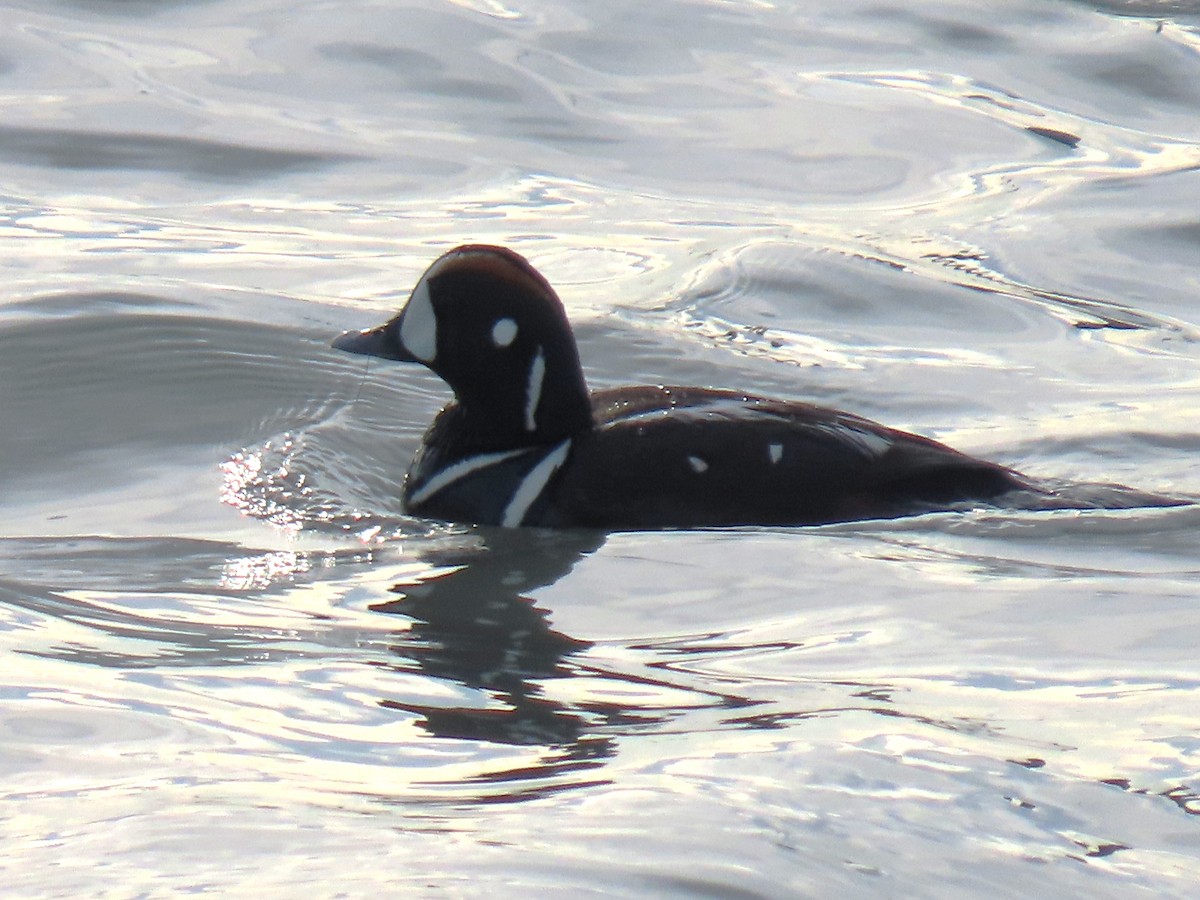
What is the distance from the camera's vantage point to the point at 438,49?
11242 millimetres

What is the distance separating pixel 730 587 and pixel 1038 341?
3468 mm

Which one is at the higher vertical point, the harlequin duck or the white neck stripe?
the harlequin duck

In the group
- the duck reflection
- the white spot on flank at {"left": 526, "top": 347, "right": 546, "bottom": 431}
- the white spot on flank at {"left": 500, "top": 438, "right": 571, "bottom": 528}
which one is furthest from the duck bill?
the duck reflection

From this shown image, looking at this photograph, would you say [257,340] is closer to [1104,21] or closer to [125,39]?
[125,39]

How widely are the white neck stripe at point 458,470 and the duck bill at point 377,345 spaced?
0.34 metres

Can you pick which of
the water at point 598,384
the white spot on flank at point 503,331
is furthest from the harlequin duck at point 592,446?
the water at point 598,384

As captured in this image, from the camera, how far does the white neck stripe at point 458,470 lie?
18.3 ft

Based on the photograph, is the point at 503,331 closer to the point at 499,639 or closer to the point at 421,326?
the point at 421,326

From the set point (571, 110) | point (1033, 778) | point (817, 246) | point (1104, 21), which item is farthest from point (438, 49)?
point (1033, 778)

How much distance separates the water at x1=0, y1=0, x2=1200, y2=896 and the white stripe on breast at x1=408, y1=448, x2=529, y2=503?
124mm

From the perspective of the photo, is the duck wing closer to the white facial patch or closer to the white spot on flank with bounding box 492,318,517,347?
the white spot on flank with bounding box 492,318,517,347

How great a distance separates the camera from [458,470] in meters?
5.61

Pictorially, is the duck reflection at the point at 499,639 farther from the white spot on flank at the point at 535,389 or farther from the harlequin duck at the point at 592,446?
the white spot on flank at the point at 535,389

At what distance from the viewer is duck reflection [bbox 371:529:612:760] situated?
3475 millimetres
